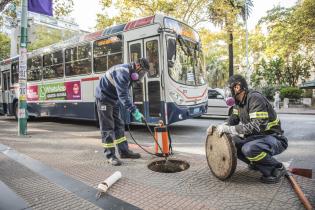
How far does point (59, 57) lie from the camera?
11750 millimetres

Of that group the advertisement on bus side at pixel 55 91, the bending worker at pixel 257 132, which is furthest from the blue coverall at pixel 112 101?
the advertisement on bus side at pixel 55 91

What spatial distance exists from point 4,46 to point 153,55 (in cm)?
3277

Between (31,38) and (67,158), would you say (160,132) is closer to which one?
(67,158)

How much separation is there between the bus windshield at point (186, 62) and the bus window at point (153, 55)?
37 cm

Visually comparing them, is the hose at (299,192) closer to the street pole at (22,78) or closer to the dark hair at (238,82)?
the dark hair at (238,82)

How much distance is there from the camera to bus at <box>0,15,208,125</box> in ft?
28.0

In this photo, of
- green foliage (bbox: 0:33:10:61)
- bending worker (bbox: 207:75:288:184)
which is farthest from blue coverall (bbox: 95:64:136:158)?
green foliage (bbox: 0:33:10:61)

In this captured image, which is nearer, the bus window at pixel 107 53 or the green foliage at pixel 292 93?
the bus window at pixel 107 53

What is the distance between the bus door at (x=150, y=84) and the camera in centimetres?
857

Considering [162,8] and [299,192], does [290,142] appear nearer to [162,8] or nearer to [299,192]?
[299,192]

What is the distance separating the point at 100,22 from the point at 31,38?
1163 cm

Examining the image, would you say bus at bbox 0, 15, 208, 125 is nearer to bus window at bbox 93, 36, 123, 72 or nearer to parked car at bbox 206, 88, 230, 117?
bus window at bbox 93, 36, 123, 72

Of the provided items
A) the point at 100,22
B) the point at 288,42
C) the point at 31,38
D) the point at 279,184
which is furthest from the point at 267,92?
the point at 279,184

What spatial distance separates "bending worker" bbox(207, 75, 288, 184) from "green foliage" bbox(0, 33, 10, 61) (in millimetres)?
33710
